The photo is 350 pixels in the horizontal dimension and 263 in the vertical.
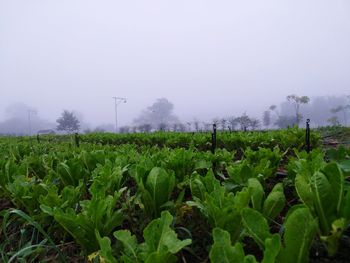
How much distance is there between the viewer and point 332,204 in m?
1.25

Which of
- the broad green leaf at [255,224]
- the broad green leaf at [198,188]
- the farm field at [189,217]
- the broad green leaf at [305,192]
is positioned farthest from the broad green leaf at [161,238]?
the broad green leaf at [305,192]

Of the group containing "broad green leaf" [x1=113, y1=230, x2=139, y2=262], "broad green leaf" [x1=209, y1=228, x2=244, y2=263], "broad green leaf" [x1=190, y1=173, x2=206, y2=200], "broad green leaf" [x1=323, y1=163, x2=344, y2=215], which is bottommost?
"broad green leaf" [x1=113, y1=230, x2=139, y2=262]

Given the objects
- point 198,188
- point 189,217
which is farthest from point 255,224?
point 189,217

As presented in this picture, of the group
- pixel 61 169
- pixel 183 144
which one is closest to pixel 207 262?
pixel 61 169

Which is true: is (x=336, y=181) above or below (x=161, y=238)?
above

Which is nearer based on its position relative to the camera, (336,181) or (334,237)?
(334,237)

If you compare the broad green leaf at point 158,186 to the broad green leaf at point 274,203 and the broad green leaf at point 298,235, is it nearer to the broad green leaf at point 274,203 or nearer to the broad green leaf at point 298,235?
the broad green leaf at point 274,203

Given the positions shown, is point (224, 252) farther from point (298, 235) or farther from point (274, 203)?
point (274, 203)

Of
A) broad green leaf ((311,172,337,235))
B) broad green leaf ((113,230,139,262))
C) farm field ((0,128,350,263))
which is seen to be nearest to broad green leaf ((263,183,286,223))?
farm field ((0,128,350,263))

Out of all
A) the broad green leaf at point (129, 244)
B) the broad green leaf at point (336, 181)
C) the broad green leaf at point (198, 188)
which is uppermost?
the broad green leaf at point (336, 181)

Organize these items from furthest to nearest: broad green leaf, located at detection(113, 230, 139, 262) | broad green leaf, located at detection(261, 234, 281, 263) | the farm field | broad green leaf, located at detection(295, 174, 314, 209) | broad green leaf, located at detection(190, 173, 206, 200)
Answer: broad green leaf, located at detection(190, 173, 206, 200), broad green leaf, located at detection(295, 174, 314, 209), broad green leaf, located at detection(113, 230, 139, 262), the farm field, broad green leaf, located at detection(261, 234, 281, 263)

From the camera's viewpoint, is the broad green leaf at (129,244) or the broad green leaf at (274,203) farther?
the broad green leaf at (274,203)

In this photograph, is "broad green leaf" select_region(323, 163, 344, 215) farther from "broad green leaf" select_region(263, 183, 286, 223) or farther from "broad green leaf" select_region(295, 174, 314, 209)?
"broad green leaf" select_region(263, 183, 286, 223)

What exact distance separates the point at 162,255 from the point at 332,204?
669 mm
